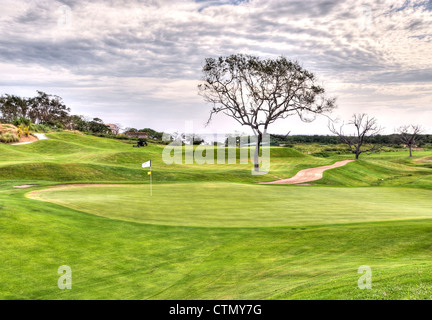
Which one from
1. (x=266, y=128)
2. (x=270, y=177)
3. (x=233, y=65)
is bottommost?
(x=270, y=177)

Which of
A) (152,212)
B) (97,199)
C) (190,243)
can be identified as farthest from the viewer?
(97,199)

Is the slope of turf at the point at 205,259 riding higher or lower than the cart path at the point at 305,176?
higher

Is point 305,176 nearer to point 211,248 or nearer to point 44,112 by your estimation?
point 211,248

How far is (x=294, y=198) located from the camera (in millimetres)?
22094

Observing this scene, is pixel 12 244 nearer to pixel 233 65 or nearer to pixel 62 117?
pixel 233 65

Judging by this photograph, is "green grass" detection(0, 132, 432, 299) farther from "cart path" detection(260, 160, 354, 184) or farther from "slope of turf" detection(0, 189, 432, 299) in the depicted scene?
"cart path" detection(260, 160, 354, 184)

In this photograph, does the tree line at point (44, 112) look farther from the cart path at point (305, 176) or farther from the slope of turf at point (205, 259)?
the slope of turf at point (205, 259)

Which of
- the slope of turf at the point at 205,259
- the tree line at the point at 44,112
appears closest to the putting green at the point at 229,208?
the slope of turf at the point at 205,259

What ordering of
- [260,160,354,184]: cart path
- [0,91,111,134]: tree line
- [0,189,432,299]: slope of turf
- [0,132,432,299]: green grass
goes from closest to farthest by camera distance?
[0,189,432,299]: slope of turf, [0,132,432,299]: green grass, [260,160,354,184]: cart path, [0,91,111,134]: tree line

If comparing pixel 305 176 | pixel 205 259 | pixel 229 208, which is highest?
pixel 229 208

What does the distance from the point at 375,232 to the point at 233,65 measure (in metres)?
37.2

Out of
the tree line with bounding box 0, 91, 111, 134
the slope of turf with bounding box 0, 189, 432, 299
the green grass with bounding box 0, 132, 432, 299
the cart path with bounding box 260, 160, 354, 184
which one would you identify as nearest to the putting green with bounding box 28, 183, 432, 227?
the green grass with bounding box 0, 132, 432, 299

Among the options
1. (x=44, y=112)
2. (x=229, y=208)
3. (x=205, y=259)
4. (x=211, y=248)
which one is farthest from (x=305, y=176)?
(x=44, y=112)

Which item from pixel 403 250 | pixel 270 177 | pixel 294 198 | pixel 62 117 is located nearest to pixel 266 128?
pixel 270 177
